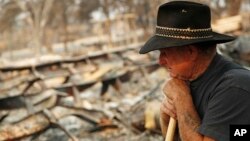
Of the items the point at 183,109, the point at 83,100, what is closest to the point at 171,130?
the point at 183,109

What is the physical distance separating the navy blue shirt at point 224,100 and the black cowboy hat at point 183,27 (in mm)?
201

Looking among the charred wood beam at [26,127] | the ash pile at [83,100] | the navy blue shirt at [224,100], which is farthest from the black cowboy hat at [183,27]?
the charred wood beam at [26,127]

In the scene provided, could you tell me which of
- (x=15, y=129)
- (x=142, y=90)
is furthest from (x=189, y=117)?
(x=142, y=90)

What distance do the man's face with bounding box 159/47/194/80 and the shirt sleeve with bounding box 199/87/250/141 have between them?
283 mm

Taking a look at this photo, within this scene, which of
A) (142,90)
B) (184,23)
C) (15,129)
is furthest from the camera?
(142,90)

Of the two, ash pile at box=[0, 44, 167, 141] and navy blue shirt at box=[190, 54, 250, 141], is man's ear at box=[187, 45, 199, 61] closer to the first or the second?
navy blue shirt at box=[190, 54, 250, 141]

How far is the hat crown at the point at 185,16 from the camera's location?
235cm

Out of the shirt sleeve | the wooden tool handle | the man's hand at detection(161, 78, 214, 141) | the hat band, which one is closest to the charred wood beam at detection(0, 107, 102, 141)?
the wooden tool handle

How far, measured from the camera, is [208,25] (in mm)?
2406

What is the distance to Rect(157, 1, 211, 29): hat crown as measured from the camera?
7.72 feet

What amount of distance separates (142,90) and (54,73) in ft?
8.81

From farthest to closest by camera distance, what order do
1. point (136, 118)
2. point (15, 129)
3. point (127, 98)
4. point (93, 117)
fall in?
point (127, 98), point (93, 117), point (136, 118), point (15, 129)

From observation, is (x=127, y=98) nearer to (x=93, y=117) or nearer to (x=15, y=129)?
(x=93, y=117)

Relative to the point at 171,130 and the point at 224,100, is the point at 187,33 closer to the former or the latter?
the point at 224,100
